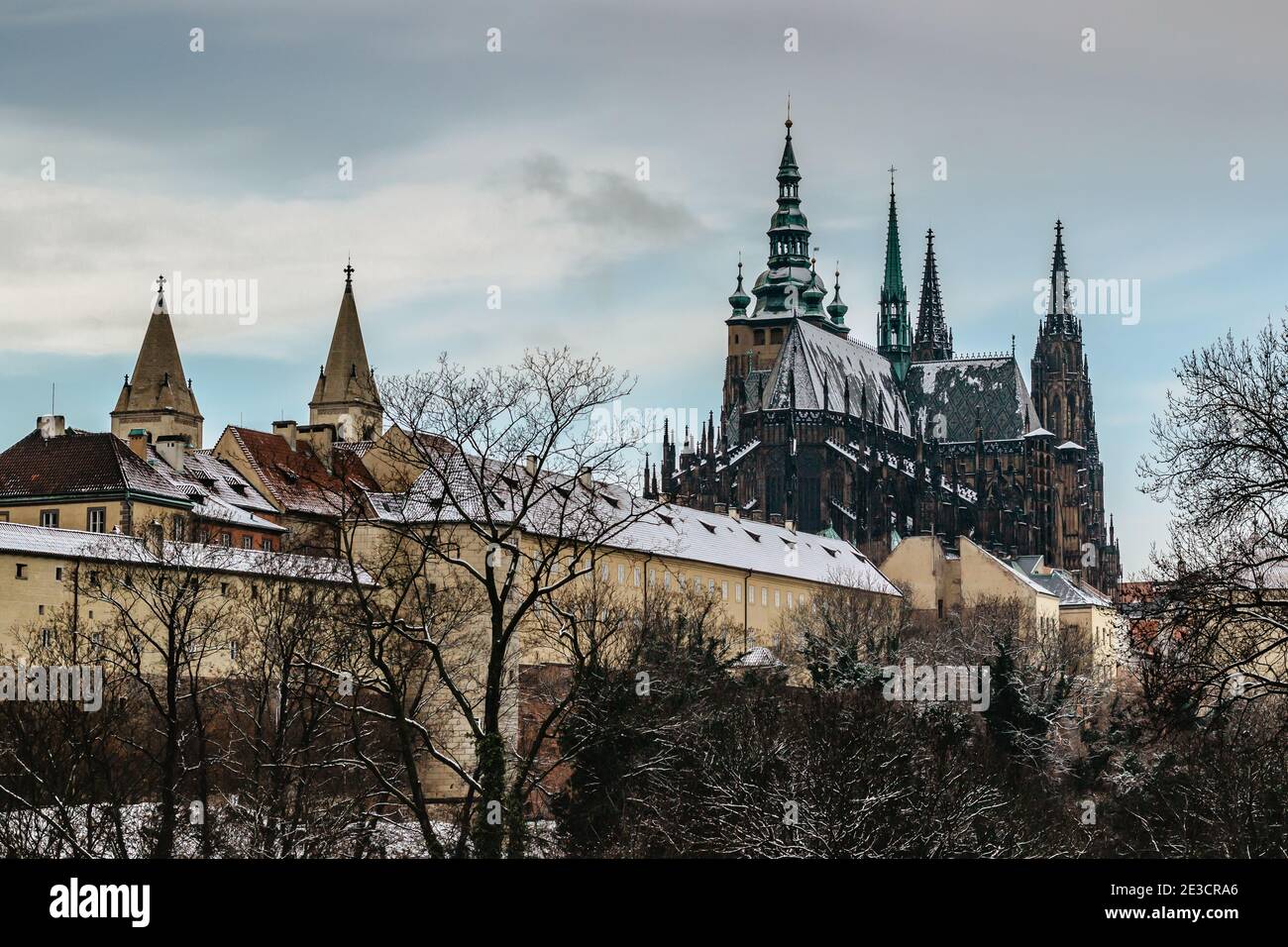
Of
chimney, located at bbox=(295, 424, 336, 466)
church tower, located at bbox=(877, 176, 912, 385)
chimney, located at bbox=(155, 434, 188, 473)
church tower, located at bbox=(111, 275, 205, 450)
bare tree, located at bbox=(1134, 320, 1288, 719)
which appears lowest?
bare tree, located at bbox=(1134, 320, 1288, 719)

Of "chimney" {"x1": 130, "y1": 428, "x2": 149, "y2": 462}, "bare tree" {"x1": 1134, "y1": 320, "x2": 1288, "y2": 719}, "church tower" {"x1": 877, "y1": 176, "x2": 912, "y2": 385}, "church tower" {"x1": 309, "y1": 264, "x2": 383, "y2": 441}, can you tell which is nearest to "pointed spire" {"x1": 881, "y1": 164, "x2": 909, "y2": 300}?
"church tower" {"x1": 877, "y1": 176, "x2": 912, "y2": 385}

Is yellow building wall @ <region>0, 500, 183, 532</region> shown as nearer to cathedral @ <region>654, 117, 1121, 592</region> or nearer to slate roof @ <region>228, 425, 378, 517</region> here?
slate roof @ <region>228, 425, 378, 517</region>

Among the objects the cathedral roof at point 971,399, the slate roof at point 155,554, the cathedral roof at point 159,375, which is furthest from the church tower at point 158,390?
the cathedral roof at point 971,399

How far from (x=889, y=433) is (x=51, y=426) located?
9303 centimetres

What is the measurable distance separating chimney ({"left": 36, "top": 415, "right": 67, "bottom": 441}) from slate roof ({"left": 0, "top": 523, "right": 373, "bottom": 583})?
13.6m

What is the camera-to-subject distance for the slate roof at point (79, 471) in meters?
73.6

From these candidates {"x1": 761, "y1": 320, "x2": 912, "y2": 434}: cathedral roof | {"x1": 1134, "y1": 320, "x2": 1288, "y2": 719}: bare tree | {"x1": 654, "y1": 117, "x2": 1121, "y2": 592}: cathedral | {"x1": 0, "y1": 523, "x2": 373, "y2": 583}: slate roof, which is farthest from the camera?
{"x1": 761, "y1": 320, "x2": 912, "y2": 434}: cathedral roof

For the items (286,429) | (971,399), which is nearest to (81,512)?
(286,429)

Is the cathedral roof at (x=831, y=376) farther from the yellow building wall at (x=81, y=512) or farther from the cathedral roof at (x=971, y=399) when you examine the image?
the yellow building wall at (x=81, y=512)

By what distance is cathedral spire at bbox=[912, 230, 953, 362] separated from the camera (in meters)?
189

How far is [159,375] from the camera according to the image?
12181cm

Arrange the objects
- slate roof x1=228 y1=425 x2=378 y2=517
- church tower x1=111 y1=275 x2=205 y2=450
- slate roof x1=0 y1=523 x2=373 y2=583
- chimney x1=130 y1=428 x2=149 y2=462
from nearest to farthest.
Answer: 1. slate roof x1=0 y1=523 x2=373 y2=583
2. chimney x1=130 y1=428 x2=149 y2=462
3. slate roof x1=228 y1=425 x2=378 y2=517
4. church tower x1=111 y1=275 x2=205 y2=450

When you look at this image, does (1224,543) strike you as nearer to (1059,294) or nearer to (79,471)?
(79,471)

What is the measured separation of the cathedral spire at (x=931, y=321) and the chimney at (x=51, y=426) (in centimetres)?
11831
